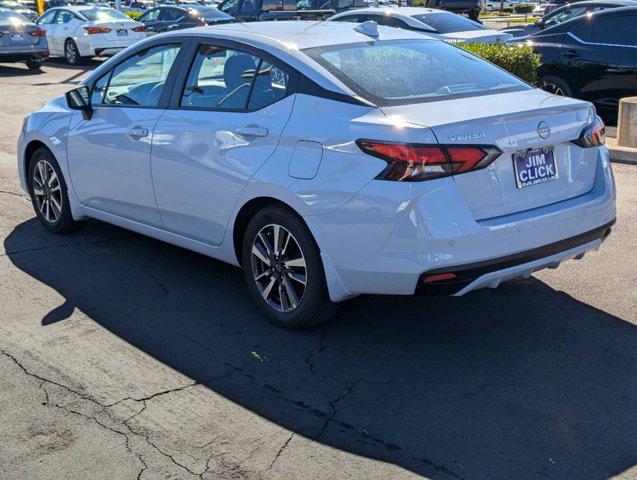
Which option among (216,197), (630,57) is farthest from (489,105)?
(630,57)

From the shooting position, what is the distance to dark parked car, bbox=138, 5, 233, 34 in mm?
23562

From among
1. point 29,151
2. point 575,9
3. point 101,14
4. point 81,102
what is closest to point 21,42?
point 101,14

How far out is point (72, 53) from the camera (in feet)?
Result: 76.2

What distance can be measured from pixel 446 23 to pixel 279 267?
11.9 m

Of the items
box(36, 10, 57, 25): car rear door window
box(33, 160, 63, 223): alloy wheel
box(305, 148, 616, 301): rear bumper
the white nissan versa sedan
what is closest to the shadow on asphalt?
the white nissan versa sedan

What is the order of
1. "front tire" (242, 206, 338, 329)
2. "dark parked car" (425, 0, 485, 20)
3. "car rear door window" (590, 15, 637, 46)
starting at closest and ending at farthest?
"front tire" (242, 206, 338, 329), "car rear door window" (590, 15, 637, 46), "dark parked car" (425, 0, 485, 20)

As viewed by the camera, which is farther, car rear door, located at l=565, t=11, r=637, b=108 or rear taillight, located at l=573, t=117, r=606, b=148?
car rear door, located at l=565, t=11, r=637, b=108

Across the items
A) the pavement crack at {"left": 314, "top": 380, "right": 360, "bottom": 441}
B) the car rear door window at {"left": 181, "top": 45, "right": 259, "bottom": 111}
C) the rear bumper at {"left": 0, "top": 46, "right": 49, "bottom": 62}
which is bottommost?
the rear bumper at {"left": 0, "top": 46, "right": 49, "bottom": 62}

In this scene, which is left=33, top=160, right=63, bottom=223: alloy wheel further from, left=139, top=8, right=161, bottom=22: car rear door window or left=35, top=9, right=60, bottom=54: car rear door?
left=139, top=8, right=161, bottom=22: car rear door window

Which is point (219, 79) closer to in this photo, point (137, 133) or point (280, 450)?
point (137, 133)

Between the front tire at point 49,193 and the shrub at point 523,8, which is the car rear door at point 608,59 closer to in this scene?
the front tire at point 49,193

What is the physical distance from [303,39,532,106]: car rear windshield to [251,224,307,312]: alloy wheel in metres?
0.93

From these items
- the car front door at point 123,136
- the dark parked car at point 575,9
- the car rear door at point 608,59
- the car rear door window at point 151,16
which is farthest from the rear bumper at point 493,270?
the car rear door window at point 151,16

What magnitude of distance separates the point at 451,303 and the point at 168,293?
186 cm
